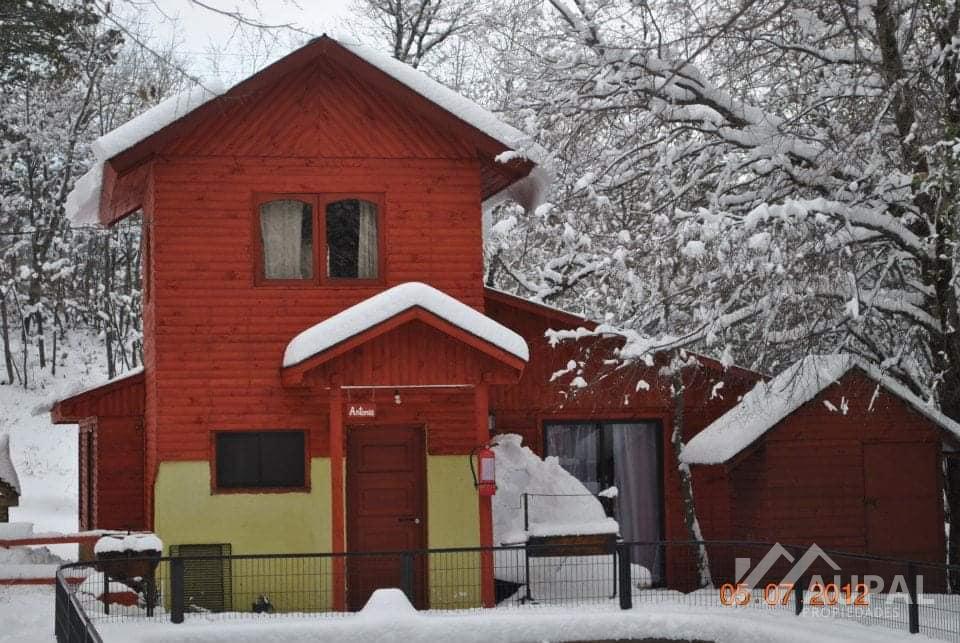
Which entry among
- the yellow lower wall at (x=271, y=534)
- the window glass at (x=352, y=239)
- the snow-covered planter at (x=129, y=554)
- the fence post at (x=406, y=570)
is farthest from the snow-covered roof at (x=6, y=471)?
the fence post at (x=406, y=570)

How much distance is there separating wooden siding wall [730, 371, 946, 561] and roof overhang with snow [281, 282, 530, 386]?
15.7 ft

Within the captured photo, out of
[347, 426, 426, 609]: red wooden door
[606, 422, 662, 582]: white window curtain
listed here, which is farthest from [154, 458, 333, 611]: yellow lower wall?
[606, 422, 662, 582]: white window curtain

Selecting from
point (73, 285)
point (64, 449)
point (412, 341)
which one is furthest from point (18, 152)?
point (412, 341)

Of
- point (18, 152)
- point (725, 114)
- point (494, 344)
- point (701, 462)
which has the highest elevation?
point (18, 152)

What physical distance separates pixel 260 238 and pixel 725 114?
6.26 m

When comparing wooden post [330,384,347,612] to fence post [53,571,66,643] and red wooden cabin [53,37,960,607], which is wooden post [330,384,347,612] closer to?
red wooden cabin [53,37,960,607]

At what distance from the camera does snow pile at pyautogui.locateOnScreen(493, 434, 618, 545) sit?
690 inches

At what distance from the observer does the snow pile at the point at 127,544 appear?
603 inches

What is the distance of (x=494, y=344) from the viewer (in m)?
16.0

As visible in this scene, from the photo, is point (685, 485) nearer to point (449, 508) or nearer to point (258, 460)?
point (449, 508)

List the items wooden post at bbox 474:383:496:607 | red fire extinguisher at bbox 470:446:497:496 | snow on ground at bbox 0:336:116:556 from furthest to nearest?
1. snow on ground at bbox 0:336:116:556
2. wooden post at bbox 474:383:496:607
3. red fire extinguisher at bbox 470:446:497:496

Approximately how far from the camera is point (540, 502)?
18.2m

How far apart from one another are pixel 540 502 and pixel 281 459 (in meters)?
3.65

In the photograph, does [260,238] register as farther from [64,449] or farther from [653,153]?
[64,449]
